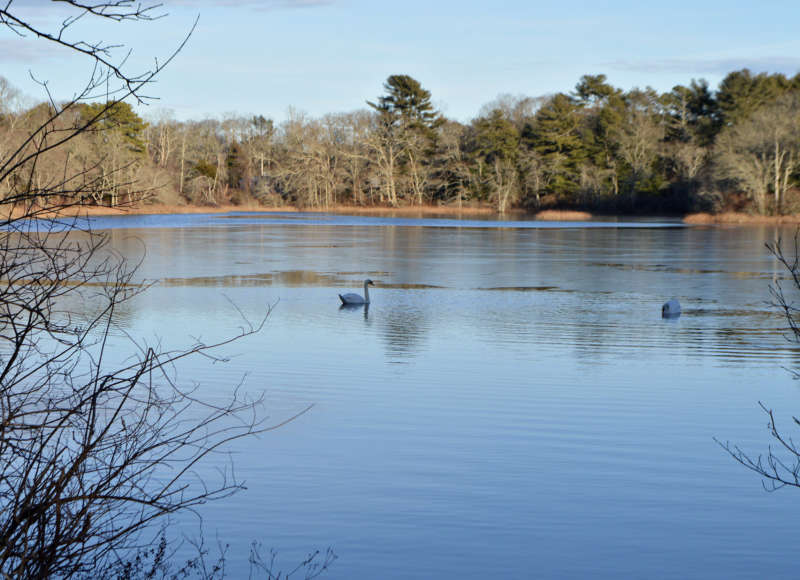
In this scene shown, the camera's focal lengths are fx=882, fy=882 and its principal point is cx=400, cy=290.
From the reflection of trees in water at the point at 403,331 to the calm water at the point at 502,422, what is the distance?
86 millimetres

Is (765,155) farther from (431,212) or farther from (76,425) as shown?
(76,425)

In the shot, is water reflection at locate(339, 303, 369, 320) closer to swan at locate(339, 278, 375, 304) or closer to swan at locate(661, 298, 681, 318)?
swan at locate(339, 278, 375, 304)

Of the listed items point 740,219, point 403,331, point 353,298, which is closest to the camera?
point 403,331

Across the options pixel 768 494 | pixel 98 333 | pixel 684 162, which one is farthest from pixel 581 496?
pixel 684 162

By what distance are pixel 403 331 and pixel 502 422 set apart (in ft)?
19.3

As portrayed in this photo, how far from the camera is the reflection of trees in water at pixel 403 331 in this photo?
41.6 ft

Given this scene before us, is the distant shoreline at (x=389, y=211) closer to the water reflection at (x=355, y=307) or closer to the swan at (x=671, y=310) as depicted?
the water reflection at (x=355, y=307)

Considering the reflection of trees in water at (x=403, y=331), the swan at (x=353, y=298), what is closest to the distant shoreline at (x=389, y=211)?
the swan at (x=353, y=298)

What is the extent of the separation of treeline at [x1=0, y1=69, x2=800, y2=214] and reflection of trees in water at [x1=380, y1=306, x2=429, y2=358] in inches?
1579

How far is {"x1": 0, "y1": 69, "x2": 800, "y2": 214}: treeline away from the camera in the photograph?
54.9m

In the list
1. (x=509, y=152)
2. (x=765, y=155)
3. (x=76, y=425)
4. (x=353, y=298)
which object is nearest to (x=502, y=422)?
(x=76, y=425)

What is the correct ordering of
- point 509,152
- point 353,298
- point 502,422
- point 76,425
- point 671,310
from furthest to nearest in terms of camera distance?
point 509,152, point 353,298, point 671,310, point 502,422, point 76,425

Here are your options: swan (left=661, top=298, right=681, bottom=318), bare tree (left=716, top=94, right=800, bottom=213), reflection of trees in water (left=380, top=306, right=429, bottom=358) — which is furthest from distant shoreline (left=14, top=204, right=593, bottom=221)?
reflection of trees in water (left=380, top=306, right=429, bottom=358)

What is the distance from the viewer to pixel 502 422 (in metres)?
8.63
